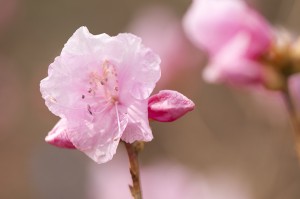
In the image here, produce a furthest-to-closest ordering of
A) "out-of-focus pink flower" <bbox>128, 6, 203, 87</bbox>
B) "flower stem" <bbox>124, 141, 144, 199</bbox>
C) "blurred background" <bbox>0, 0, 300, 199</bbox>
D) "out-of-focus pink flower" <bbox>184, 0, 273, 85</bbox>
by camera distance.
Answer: "out-of-focus pink flower" <bbox>128, 6, 203, 87</bbox> → "blurred background" <bbox>0, 0, 300, 199</bbox> → "out-of-focus pink flower" <bbox>184, 0, 273, 85</bbox> → "flower stem" <bbox>124, 141, 144, 199</bbox>

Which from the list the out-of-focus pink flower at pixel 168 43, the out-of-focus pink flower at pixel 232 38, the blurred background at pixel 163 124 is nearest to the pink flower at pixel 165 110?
the out-of-focus pink flower at pixel 232 38

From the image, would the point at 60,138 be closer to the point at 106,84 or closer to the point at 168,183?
the point at 106,84

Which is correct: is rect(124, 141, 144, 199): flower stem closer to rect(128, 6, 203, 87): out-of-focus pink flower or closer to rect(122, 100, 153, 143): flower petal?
rect(122, 100, 153, 143): flower petal

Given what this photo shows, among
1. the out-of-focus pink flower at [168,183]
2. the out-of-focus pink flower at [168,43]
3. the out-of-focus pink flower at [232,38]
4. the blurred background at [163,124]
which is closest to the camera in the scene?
the out-of-focus pink flower at [232,38]

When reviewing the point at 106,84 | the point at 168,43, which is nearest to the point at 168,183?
the point at 168,43

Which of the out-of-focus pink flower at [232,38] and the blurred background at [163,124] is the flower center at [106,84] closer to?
the out-of-focus pink flower at [232,38]

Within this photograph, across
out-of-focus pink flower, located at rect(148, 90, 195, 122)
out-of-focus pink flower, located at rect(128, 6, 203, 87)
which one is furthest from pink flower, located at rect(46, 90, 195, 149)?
out-of-focus pink flower, located at rect(128, 6, 203, 87)
